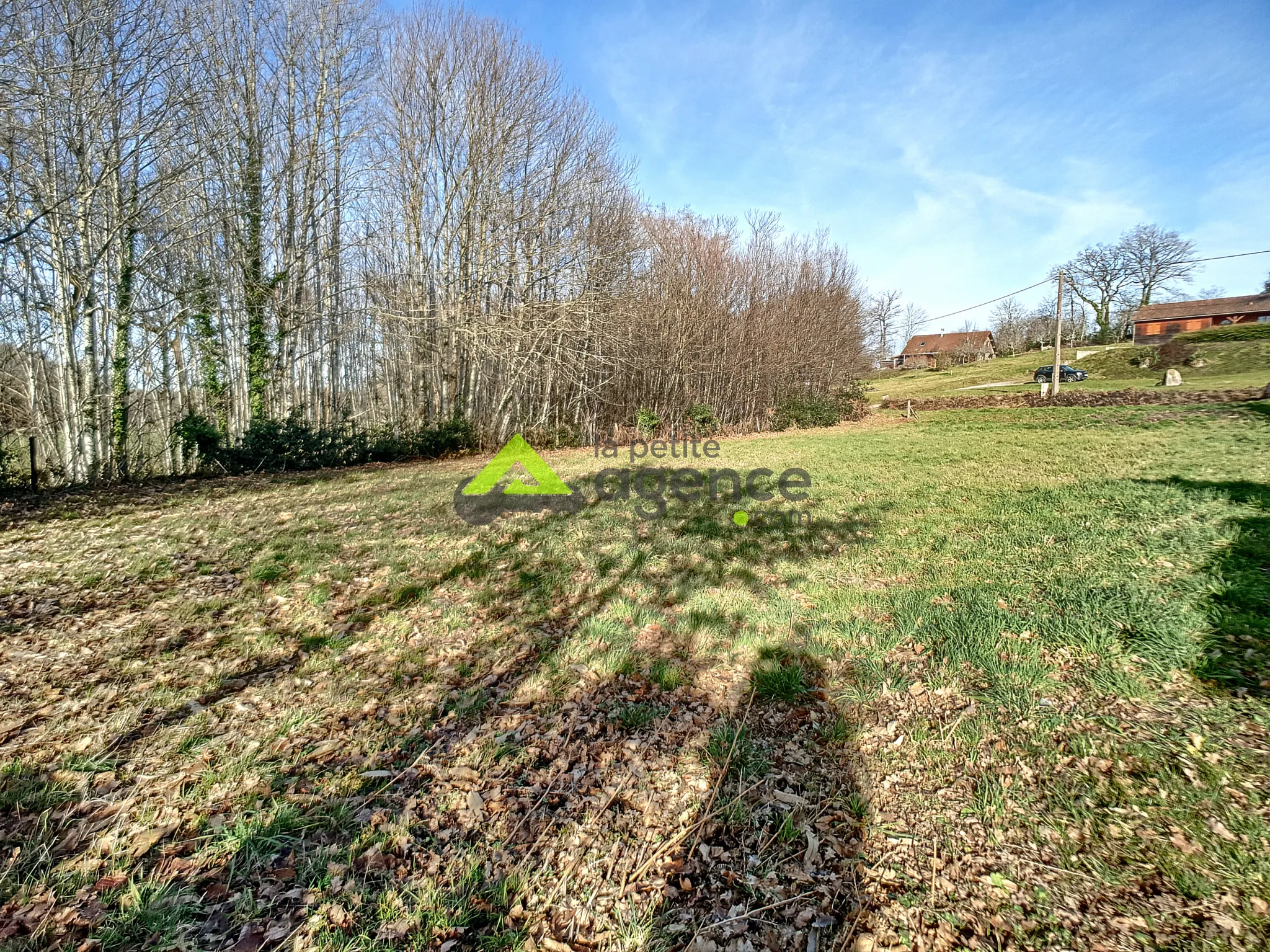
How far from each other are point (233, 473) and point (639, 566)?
8554mm

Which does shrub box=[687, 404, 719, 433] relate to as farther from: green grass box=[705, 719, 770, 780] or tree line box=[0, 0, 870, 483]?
green grass box=[705, 719, 770, 780]

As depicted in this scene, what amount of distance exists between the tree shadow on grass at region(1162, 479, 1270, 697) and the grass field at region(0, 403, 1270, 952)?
3 centimetres

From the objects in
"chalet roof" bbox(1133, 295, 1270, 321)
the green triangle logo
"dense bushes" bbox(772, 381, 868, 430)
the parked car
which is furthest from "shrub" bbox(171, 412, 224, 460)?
"chalet roof" bbox(1133, 295, 1270, 321)

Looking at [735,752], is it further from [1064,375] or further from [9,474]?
[1064,375]

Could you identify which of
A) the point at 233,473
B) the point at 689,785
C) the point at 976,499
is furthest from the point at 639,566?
the point at 233,473

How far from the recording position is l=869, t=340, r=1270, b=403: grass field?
73.2 ft

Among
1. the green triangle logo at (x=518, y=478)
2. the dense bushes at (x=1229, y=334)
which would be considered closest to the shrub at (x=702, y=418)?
the green triangle logo at (x=518, y=478)

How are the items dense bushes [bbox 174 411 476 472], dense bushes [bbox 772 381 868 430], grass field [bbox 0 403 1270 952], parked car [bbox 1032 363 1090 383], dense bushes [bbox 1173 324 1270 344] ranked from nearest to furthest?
grass field [bbox 0 403 1270 952] < dense bushes [bbox 174 411 476 472] < dense bushes [bbox 772 381 868 430] < dense bushes [bbox 1173 324 1270 344] < parked car [bbox 1032 363 1090 383]

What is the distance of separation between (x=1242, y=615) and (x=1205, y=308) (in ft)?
182

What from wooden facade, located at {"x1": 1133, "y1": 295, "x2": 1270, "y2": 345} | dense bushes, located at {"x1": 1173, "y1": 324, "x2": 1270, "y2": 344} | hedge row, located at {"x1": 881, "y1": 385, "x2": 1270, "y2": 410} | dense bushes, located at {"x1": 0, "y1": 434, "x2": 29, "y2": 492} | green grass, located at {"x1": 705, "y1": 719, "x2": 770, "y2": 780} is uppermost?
wooden facade, located at {"x1": 1133, "y1": 295, "x2": 1270, "y2": 345}

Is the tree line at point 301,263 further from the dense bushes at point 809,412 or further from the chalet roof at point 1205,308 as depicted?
the chalet roof at point 1205,308

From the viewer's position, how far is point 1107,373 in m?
28.3

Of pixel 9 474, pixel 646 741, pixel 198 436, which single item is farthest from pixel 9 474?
pixel 646 741

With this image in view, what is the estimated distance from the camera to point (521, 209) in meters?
13.4
